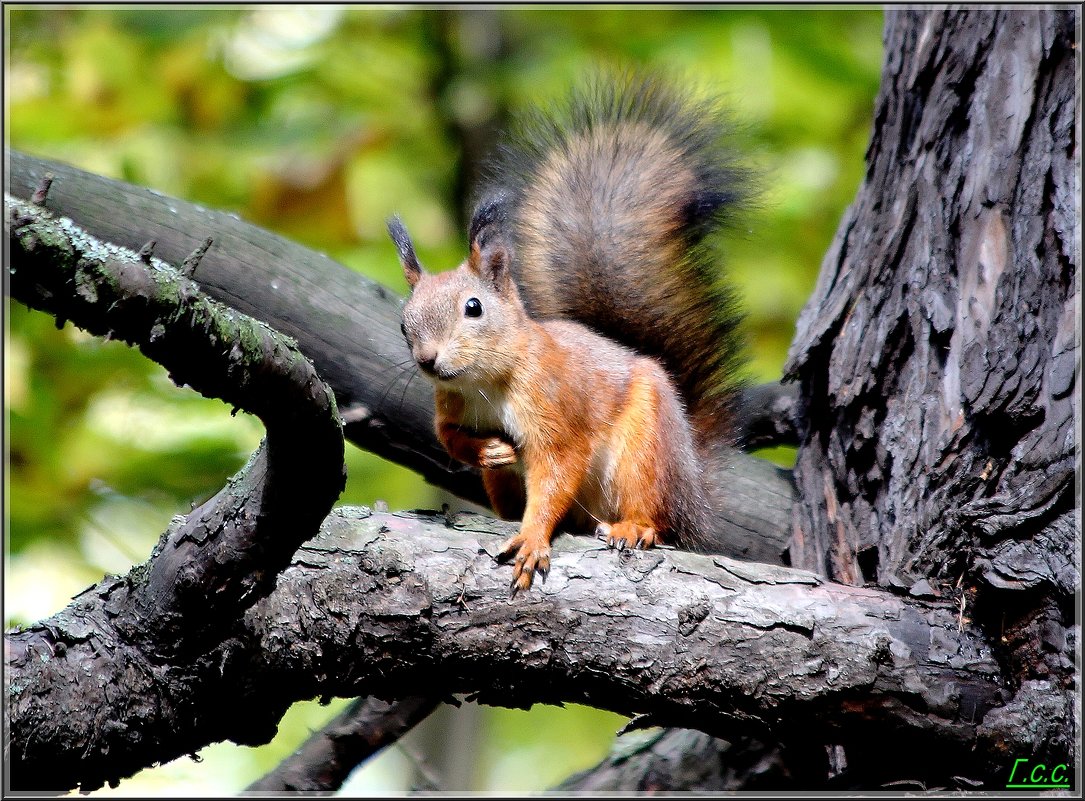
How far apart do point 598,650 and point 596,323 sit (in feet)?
4.18

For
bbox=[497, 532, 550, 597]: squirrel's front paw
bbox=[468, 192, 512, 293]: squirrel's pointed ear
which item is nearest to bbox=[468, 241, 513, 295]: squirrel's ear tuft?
bbox=[468, 192, 512, 293]: squirrel's pointed ear

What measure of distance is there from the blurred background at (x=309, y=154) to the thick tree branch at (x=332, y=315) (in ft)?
1.54

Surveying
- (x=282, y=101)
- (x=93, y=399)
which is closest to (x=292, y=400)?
(x=93, y=399)

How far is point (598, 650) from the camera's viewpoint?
73.2 inches

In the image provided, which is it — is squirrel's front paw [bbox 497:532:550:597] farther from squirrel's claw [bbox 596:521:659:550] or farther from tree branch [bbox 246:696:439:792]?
tree branch [bbox 246:696:439:792]

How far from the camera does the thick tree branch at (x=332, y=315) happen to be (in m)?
2.48

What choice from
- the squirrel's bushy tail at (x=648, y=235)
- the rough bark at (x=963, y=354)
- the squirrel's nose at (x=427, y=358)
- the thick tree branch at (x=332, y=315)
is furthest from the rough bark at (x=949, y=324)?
the squirrel's nose at (x=427, y=358)

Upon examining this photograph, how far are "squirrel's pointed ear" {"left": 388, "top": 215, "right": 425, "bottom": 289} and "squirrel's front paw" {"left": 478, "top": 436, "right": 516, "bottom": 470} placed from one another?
1.74 feet

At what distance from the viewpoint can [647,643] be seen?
1.87m

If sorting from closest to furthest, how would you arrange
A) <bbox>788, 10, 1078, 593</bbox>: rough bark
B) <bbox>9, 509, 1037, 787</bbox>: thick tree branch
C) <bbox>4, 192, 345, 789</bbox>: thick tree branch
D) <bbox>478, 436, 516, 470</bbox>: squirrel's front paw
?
<bbox>4, 192, 345, 789</bbox>: thick tree branch < <bbox>9, 509, 1037, 787</bbox>: thick tree branch < <bbox>788, 10, 1078, 593</bbox>: rough bark < <bbox>478, 436, 516, 470</bbox>: squirrel's front paw

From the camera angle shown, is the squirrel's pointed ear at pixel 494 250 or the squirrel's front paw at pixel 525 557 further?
the squirrel's pointed ear at pixel 494 250

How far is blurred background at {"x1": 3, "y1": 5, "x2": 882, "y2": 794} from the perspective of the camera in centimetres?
302

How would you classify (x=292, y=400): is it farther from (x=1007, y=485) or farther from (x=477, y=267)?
(x=1007, y=485)

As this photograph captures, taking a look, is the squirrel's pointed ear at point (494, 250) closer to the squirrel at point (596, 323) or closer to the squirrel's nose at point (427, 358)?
the squirrel at point (596, 323)
